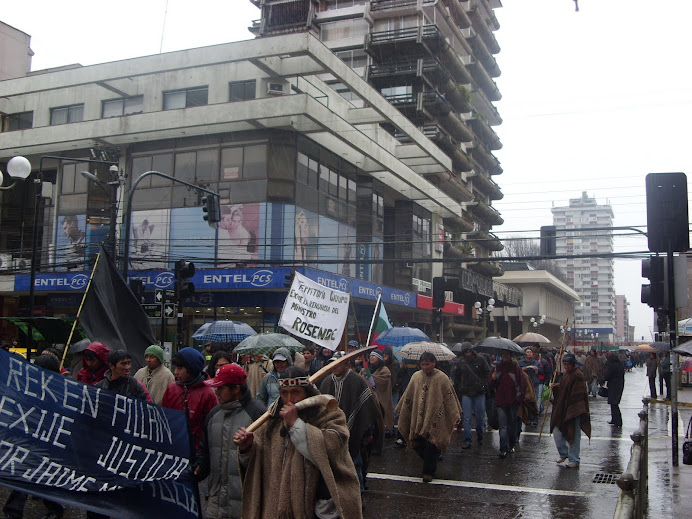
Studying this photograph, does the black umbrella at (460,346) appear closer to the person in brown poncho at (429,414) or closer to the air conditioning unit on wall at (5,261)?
the person in brown poncho at (429,414)

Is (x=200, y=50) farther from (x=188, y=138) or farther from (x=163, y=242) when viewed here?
(x=163, y=242)

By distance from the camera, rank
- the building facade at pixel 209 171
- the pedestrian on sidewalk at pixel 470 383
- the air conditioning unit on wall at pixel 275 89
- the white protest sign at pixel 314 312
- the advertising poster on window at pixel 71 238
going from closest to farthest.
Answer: the pedestrian on sidewalk at pixel 470 383, the white protest sign at pixel 314 312, the building facade at pixel 209 171, the air conditioning unit on wall at pixel 275 89, the advertising poster on window at pixel 71 238

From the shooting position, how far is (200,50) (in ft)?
96.0

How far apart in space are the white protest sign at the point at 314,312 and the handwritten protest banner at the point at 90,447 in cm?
732

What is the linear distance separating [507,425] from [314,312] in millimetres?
3768

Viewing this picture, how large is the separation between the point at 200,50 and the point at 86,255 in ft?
33.0

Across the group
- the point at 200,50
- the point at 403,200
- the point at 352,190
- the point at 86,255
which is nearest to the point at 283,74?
the point at 200,50

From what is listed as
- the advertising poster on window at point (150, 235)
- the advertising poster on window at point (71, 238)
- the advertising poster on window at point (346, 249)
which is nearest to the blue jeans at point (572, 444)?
the advertising poster on window at point (150, 235)

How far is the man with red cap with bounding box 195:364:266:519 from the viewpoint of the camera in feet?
16.2

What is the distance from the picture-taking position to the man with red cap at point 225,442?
4.95 meters

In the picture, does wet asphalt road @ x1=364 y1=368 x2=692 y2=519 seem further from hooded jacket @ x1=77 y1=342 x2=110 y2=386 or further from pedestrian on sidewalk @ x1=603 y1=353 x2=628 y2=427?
hooded jacket @ x1=77 y1=342 x2=110 y2=386

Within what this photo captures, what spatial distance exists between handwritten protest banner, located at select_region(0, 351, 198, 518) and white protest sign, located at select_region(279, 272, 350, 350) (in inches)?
288

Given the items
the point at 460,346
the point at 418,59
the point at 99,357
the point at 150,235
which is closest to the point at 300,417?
the point at 99,357

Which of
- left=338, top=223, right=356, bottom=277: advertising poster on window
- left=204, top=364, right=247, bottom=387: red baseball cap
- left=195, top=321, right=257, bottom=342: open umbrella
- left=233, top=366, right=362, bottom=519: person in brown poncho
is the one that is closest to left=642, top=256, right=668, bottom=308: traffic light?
left=204, top=364, right=247, bottom=387: red baseball cap
